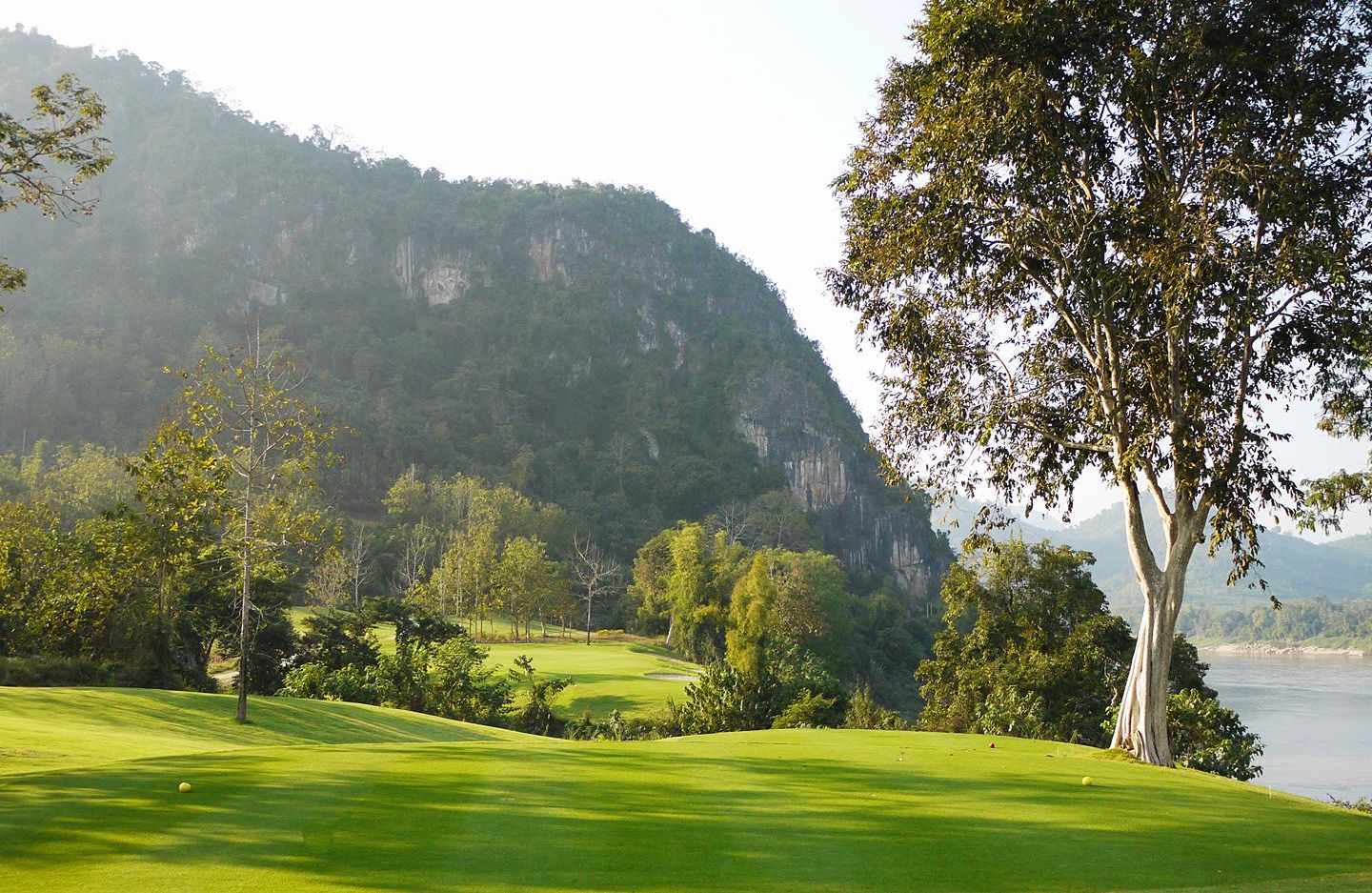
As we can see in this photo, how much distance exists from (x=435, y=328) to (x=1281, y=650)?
139m

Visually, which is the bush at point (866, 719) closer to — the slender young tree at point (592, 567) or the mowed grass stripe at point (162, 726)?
the mowed grass stripe at point (162, 726)

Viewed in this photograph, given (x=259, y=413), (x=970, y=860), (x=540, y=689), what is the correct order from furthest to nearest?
(x=540, y=689), (x=259, y=413), (x=970, y=860)

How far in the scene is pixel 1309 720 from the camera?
55.2 metres

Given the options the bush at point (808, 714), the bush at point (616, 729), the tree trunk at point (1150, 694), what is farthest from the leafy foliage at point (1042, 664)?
the bush at point (616, 729)

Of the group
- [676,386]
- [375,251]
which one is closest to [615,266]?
[676,386]

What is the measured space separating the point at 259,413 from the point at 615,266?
568 ft

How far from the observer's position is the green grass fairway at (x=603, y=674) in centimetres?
3822

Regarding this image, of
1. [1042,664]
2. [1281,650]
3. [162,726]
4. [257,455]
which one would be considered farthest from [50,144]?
[1281,650]

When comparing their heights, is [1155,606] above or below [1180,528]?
below

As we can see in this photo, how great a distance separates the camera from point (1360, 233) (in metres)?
13.5

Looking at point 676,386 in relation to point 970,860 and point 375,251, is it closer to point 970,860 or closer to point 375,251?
point 375,251

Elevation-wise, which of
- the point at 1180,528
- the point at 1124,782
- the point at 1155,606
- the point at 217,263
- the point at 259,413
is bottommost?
the point at 1124,782

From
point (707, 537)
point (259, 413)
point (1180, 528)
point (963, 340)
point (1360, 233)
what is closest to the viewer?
point (1360, 233)

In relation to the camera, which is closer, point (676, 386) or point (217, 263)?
point (217, 263)
